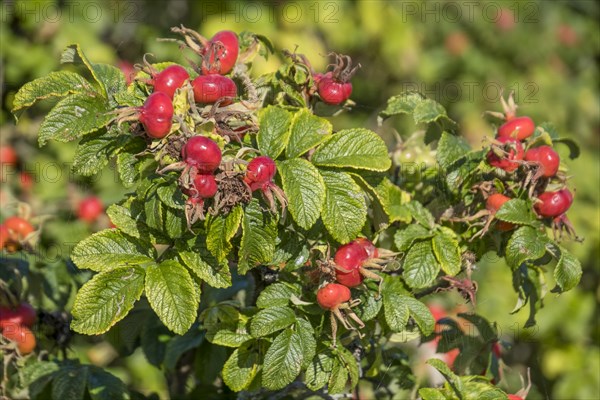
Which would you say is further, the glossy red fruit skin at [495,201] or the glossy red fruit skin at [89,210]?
the glossy red fruit skin at [89,210]

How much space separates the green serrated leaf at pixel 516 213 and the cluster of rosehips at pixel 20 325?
1033 millimetres

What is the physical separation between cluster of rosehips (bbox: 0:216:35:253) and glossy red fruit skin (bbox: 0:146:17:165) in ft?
6.16

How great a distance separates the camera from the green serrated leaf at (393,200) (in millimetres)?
1561

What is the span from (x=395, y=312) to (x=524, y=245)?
0.87 feet

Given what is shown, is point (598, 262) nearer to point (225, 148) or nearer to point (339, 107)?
point (339, 107)

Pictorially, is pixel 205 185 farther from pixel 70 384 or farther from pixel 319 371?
pixel 70 384

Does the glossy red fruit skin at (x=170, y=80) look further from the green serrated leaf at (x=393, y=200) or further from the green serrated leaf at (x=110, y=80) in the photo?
the green serrated leaf at (x=393, y=200)

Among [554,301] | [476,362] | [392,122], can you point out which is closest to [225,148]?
[476,362]

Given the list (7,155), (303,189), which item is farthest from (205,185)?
(7,155)

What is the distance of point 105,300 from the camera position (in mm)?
1444

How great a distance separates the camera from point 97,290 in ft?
4.74

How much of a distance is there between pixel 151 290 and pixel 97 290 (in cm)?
9

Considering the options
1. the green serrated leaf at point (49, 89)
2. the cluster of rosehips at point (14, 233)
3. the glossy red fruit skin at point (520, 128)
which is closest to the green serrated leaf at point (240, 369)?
the green serrated leaf at point (49, 89)

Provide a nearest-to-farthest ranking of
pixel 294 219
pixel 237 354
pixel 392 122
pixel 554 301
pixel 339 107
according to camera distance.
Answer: pixel 294 219
pixel 237 354
pixel 339 107
pixel 554 301
pixel 392 122
